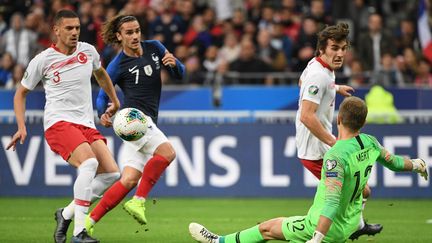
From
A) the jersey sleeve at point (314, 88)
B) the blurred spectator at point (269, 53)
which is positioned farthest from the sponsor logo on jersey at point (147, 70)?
the blurred spectator at point (269, 53)

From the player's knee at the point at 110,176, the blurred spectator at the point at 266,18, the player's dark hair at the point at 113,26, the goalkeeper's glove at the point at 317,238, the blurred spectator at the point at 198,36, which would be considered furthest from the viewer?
the blurred spectator at the point at 266,18

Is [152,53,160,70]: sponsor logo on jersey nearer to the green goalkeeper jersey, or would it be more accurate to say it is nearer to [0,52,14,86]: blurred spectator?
the green goalkeeper jersey

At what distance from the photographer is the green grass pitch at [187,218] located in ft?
36.8

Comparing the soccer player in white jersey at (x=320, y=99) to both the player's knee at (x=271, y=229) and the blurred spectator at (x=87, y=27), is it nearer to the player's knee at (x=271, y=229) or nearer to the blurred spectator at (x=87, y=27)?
the player's knee at (x=271, y=229)

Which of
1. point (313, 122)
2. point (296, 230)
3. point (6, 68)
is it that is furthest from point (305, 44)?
point (296, 230)

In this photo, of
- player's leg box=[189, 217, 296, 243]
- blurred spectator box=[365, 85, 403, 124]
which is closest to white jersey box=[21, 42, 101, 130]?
player's leg box=[189, 217, 296, 243]

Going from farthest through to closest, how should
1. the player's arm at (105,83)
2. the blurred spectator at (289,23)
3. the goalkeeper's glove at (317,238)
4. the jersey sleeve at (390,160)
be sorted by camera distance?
the blurred spectator at (289,23), the player's arm at (105,83), the jersey sleeve at (390,160), the goalkeeper's glove at (317,238)

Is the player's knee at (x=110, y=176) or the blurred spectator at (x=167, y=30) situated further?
the blurred spectator at (x=167, y=30)

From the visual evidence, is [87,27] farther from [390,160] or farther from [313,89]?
[390,160]

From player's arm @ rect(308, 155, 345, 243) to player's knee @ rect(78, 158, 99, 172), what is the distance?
2.84 metres

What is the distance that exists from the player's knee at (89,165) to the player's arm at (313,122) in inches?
82.1

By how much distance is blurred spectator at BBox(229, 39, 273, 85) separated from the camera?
19438 millimetres

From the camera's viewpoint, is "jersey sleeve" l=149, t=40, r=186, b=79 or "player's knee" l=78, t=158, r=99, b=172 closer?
"player's knee" l=78, t=158, r=99, b=172

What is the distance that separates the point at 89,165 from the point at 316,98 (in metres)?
2.32
